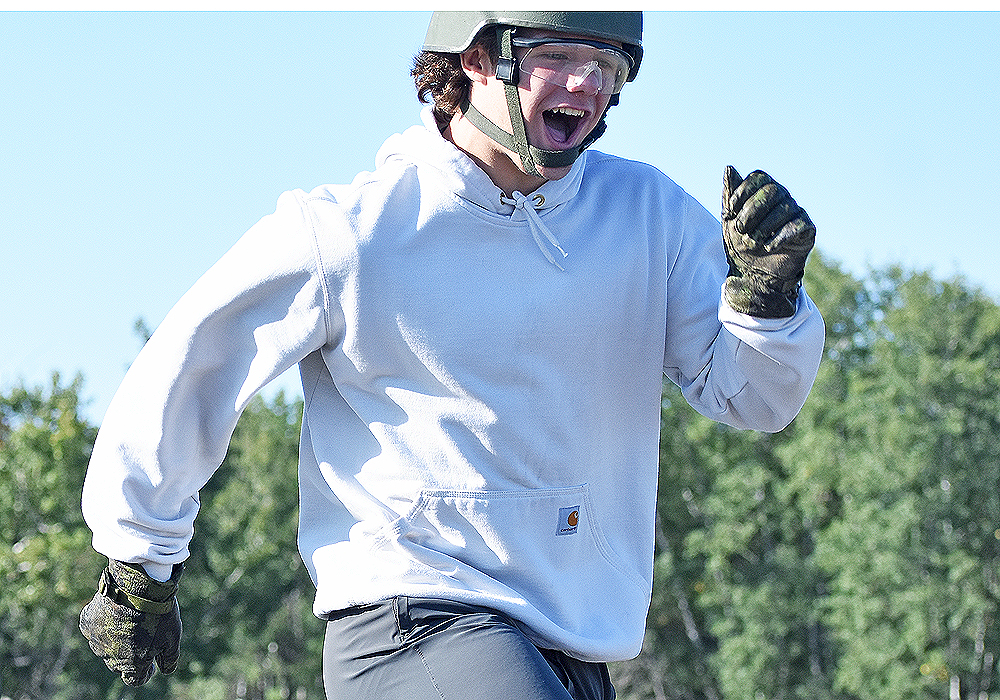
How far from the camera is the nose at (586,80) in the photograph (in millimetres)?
2762

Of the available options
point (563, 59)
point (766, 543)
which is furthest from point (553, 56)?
point (766, 543)

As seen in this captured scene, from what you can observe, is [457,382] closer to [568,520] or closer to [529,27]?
[568,520]

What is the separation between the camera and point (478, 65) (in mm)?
2918

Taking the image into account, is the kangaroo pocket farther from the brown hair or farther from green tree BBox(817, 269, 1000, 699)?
green tree BBox(817, 269, 1000, 699)

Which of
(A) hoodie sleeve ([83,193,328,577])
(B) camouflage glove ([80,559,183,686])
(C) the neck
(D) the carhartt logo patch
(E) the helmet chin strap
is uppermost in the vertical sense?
(E) the helmet chin strap

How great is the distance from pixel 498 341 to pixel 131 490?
88 cm

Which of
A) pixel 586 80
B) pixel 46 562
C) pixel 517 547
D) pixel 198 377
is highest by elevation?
pixel 586 80

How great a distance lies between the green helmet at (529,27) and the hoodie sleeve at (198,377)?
1.60 ft

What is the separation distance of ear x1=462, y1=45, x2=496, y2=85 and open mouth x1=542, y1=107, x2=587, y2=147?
0.54ft

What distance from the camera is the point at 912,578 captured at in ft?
115

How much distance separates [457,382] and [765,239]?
0.68 metres

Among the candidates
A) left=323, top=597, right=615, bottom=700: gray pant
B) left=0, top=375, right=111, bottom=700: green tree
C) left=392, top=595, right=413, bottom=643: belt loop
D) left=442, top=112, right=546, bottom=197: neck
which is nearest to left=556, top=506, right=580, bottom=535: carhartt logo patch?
left=323, top=597, right=615, bottom=700: gray pant

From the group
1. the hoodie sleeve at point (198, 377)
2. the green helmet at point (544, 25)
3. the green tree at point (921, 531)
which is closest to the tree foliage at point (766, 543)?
the green tree at point (921, 531)

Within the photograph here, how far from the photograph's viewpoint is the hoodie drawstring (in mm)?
2783
